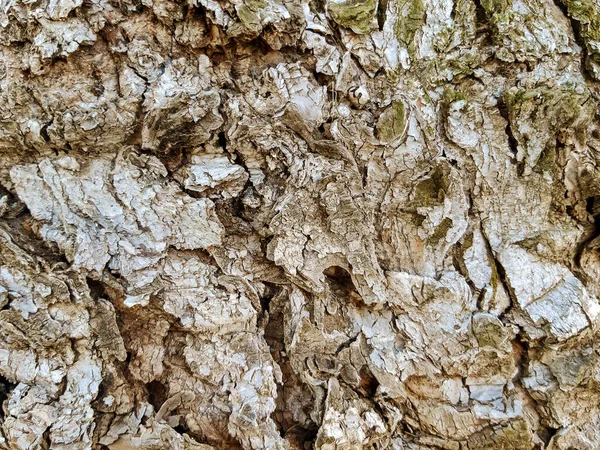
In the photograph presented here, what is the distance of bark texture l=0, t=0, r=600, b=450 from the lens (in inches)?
41.8

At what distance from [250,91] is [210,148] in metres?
0.18

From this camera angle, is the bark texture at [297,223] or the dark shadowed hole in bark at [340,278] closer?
the bark texture at [297,223]

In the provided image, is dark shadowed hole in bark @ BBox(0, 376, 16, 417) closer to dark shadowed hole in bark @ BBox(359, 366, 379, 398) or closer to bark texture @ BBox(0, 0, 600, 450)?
bark texture @ BBox(0, 0, 600, 450)

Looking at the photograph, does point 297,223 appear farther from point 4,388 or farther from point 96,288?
point 4,388

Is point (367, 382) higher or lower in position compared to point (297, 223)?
lower

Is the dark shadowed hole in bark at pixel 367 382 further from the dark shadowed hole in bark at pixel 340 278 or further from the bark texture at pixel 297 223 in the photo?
the dark shadowed hole in bark at pixel 340 278

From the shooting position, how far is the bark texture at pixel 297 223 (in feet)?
3.48

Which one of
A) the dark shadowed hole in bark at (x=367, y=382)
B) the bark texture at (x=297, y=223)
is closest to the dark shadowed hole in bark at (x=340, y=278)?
the bark texture at (x=297, y=223)

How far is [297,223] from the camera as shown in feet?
3.65

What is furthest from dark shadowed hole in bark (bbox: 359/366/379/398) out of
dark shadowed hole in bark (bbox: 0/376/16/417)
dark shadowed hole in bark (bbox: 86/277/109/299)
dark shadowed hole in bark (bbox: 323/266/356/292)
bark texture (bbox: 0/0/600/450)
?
dark shadowed hole in bark (bbox: 0/376/16/417)

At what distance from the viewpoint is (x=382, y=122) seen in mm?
1126

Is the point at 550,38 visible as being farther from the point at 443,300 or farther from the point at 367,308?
the point at 367,308

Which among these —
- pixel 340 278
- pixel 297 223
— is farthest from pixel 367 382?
pixel 297 223

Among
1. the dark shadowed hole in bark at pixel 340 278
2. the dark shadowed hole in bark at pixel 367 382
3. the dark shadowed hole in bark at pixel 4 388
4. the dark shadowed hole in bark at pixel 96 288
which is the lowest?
the dark shadowed hole in bark at pixel 4 388
